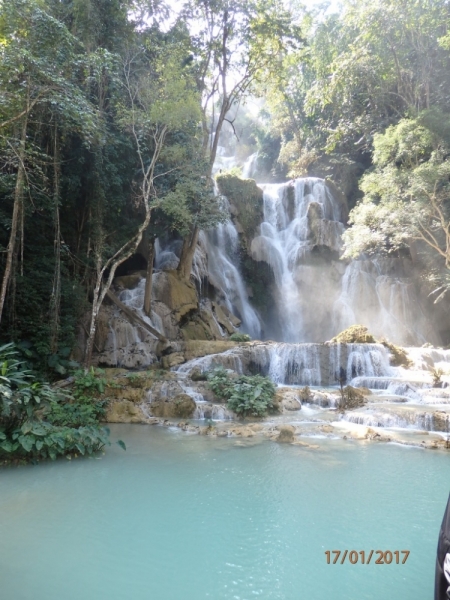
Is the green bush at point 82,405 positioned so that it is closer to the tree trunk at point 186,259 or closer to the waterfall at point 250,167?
the tree trunk at point 186,259

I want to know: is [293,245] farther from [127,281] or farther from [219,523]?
[219,523]

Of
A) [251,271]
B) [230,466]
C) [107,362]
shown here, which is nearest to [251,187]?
[251,271]

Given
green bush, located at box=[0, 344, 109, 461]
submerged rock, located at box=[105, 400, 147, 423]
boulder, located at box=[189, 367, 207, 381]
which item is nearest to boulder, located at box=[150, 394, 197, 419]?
submerged rock, located at box=[105, 400, 147, 423]

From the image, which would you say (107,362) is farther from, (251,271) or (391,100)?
(391,100)

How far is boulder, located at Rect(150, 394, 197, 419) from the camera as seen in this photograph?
9.23 m

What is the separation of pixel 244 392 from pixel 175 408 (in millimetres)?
1600

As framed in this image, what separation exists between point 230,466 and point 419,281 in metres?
17.9

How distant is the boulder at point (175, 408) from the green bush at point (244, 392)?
2.83 ft

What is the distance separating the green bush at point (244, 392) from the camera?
920 centimetres

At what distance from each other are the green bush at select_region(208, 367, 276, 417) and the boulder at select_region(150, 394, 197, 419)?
862 mm

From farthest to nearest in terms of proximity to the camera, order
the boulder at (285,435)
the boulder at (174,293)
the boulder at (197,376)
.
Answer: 1. the boulder at (174,293)
2. the boulder at (197,376)
3. the boulder at (285,435)

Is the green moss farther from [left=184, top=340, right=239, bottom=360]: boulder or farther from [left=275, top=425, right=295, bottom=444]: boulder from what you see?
[left=275, top=425, right=295, bottom=444]: boulder

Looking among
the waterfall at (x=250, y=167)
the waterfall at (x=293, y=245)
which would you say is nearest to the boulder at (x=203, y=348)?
the waterfall at (x=293, y=245)

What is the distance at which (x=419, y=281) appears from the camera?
820 inches
